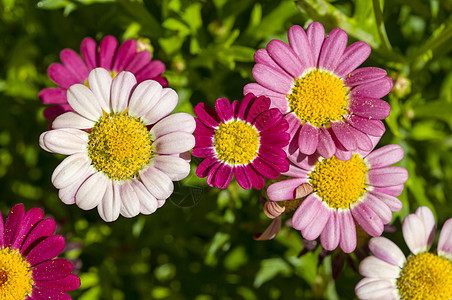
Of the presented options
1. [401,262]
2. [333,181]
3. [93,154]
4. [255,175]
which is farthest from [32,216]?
[401,262]

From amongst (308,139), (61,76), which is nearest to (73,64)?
(61,76)

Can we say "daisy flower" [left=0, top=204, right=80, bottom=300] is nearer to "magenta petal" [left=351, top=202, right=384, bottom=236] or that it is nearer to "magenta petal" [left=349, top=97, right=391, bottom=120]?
"magenta petal" [left=351, top=202, right=384, bottom=236]

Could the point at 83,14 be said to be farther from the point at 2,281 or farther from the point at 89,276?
the point at 2,281

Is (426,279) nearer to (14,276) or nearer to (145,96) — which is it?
(145,96)

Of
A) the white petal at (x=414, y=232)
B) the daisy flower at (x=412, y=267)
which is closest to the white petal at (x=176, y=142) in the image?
the daisy flower at (x=412, y=267)

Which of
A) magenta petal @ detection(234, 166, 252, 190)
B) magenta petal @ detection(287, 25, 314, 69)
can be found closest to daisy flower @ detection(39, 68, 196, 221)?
magenta petal @ detection(234, 166, 252, 190)

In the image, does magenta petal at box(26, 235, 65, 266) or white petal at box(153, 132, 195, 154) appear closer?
white petal at box(153, 132, 195, 154)
